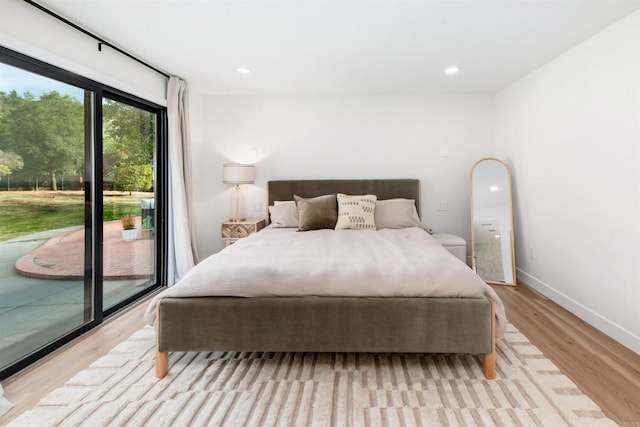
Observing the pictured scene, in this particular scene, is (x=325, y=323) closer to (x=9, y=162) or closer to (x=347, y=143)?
(x=9, y=162)

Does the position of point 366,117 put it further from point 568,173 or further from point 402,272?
point 402,272

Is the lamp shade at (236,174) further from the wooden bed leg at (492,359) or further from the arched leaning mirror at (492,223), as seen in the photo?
the wooden bed leg at (492,359)

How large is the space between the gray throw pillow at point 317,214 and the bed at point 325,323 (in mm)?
1690

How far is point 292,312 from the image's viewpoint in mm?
2084

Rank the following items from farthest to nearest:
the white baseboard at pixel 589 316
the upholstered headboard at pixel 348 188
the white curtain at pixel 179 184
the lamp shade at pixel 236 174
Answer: the upholstered headboard at pixel 348 188 → the lamp shade at pixel 236 174 → the white curtain at pixel 179 184 → the white baseboard at pixel 589 316

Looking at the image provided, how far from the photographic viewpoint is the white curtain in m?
3.78

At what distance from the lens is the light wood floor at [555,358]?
1839 mm

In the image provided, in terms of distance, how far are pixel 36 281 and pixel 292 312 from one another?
1.89 metres

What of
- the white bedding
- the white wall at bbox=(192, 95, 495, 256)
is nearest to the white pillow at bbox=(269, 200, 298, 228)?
the white wall at bbox=(192, 95, 495, 256)

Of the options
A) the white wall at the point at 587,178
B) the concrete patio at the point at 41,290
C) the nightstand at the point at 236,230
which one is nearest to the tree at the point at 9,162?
the concrete patio at the point at 41,290

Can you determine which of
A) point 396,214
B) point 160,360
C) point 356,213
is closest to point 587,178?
point 396,214

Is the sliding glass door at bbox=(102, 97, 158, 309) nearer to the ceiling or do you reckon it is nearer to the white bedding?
the ceiling

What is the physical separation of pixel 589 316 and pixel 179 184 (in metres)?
4.10

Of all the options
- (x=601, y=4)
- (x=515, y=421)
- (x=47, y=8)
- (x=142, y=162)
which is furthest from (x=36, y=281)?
(x=601, y=4)
